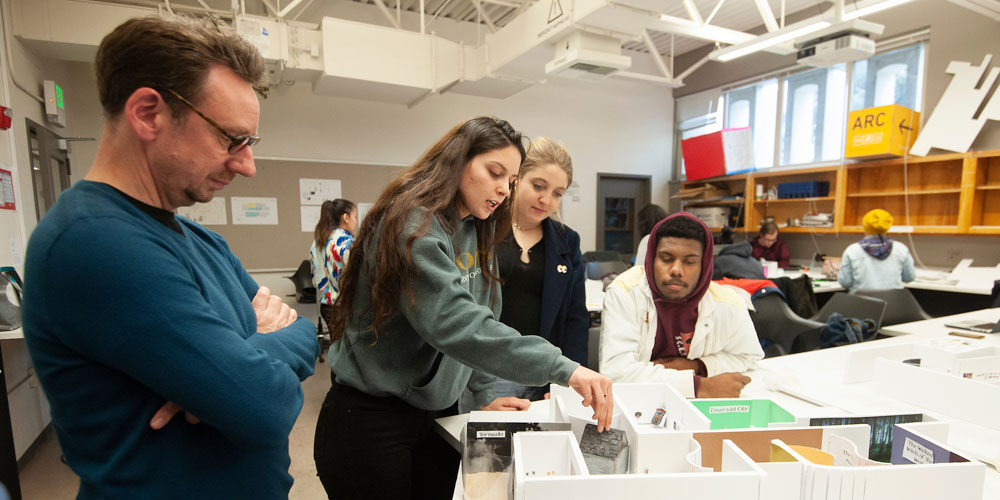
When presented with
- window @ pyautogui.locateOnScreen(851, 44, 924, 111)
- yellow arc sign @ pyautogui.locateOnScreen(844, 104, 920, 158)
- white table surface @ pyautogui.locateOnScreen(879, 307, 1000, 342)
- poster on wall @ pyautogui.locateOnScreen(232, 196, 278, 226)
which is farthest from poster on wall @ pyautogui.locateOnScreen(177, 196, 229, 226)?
window @ pyautogui.locateOnScreen(851, 44, 924, 111)

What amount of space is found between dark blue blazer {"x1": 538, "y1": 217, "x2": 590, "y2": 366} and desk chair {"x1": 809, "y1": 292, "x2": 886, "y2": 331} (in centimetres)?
200

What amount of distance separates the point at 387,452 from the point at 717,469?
73 centimetres

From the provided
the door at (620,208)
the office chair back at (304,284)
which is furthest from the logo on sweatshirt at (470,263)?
the door at (620,208)

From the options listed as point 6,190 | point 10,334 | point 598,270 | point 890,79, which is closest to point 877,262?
point 598,270

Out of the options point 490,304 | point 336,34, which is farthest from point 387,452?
point 336,34

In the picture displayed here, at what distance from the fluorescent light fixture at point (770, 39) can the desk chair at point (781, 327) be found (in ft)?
6.39

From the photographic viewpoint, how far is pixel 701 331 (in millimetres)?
1786

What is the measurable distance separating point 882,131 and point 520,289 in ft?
16.8

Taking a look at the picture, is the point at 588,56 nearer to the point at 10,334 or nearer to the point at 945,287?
the point at 10,334

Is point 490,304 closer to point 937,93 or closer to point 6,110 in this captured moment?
point 6,110

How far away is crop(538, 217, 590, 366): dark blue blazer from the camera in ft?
5.87

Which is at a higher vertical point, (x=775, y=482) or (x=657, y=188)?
(x=657, y=188)

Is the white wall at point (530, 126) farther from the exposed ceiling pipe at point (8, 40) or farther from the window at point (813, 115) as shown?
the exposed ceiling pipe at point (8, 40)

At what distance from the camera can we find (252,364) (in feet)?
2.31
